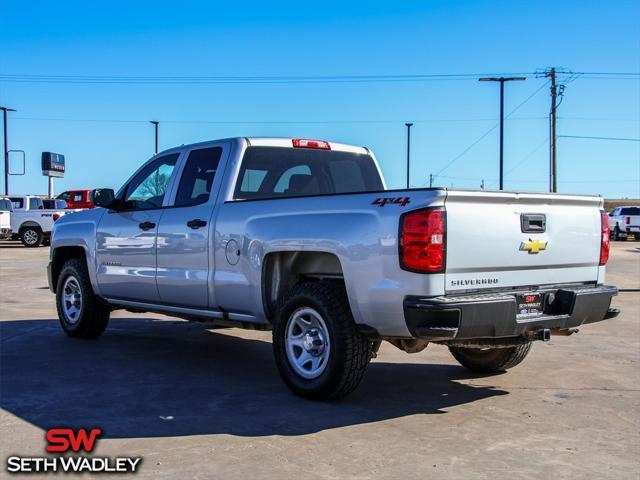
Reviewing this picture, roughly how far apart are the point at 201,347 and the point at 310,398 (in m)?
2.71

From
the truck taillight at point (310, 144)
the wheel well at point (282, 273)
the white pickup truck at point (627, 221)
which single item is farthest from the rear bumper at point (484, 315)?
the white pickup truck at point (627, 221)

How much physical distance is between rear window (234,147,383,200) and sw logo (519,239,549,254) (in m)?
1.96

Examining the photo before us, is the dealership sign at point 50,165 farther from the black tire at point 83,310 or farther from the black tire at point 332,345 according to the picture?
the black tire at point 332,345

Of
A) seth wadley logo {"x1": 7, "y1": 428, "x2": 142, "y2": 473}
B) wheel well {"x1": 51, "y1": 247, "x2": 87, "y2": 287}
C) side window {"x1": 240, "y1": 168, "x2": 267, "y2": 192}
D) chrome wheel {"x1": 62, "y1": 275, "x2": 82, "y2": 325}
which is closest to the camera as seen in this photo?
seth wadley logo {"x1": 7, "y1": 428, "x2": 142, "y2": 473}

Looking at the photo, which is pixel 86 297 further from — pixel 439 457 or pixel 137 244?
pixel 439 457

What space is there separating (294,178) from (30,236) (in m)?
24.8

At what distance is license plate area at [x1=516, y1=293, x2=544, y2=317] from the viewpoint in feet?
17.3

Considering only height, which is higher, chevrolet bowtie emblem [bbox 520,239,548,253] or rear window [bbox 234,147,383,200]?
rear window [bbox 234,147,383,200]

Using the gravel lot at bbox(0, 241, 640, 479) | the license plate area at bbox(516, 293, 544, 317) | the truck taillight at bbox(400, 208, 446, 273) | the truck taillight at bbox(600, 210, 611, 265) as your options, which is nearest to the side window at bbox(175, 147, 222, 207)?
the gravel lot at bbox(0, 241, 640, 479)

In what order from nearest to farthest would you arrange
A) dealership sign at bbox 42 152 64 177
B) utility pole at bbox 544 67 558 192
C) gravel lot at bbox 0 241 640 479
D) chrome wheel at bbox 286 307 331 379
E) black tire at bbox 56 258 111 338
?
gravel lot at bbox 0 241 640 479, chrome wheel at bbox 286 307 331 379, black tire at bbox 56 258 111 338, utility pole at bbox 544 67 558 192, dealership sign at bbox 42 152 64 177

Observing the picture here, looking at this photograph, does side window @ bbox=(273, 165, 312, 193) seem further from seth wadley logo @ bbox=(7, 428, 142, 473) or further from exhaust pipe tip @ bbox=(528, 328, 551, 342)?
seth wadley logo @ bbox=(7, 428, 142, 473)

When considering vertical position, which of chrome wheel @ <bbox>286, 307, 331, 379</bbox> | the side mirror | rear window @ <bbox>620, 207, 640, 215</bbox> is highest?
rear window @ <bbox>620, 207, 640, 215</bbox>

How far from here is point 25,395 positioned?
570 centimetres

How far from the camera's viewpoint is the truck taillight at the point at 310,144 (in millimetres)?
7230
